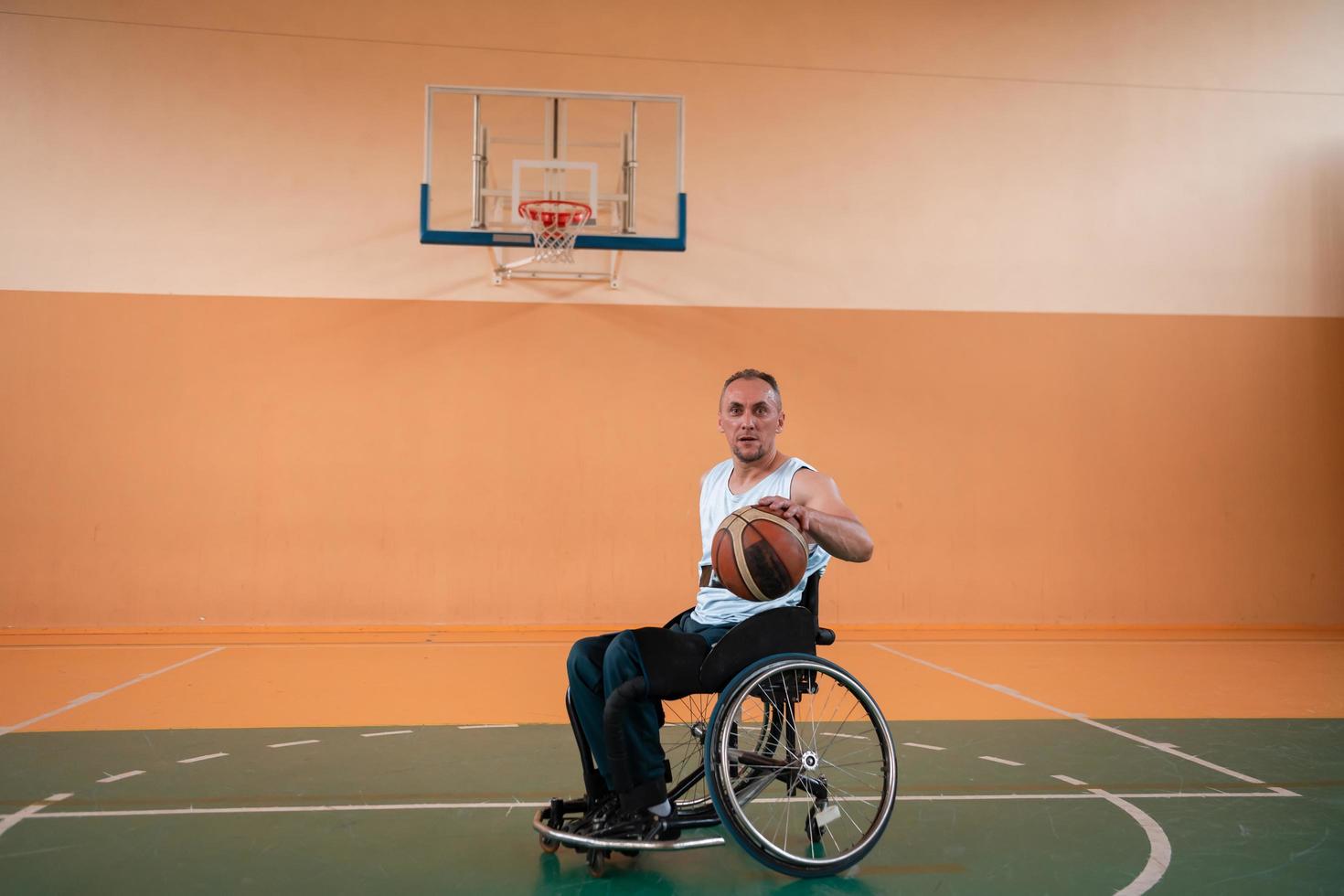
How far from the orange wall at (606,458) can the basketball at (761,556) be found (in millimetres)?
4749

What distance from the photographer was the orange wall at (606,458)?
6828mm

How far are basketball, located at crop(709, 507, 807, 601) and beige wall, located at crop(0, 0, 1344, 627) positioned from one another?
4.76 m

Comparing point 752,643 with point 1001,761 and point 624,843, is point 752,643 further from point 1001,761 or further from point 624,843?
point 1001,761

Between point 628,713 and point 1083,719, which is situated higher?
point 628,713

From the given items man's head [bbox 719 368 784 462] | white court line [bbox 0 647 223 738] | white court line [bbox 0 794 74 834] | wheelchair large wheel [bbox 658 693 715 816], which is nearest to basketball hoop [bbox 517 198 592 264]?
wheelchair large wheel [bbox 658 693 715 816]

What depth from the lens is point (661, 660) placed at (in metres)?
2.28

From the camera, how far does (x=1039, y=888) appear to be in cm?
229

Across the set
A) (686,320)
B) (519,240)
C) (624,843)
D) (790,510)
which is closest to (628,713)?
(624,843)

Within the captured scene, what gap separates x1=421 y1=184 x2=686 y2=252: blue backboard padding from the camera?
20.3ft

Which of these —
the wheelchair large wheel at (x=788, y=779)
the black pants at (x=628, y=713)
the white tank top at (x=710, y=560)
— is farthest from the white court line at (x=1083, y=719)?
the black pants at (x=628, y=713)

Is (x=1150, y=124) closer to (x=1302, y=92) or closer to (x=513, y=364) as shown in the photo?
(x=1302, y=92)

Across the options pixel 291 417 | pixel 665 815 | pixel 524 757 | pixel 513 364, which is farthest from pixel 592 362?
pixel 665 815

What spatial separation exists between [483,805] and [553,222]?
4144 mm

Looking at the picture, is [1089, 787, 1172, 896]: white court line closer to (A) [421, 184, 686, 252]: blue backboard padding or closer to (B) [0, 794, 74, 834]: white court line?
(B) [0, 794, 74, 834]: white court line
